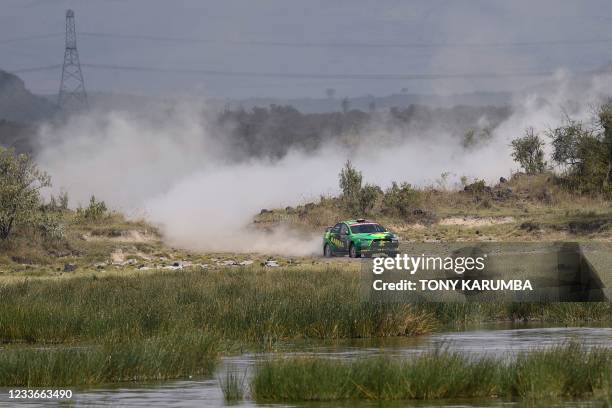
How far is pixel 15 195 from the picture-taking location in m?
70.2

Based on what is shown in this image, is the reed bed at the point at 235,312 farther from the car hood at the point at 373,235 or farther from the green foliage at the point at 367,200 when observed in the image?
the green foliage at the point at 367,200

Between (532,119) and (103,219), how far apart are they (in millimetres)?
75224

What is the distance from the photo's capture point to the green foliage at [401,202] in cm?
8656

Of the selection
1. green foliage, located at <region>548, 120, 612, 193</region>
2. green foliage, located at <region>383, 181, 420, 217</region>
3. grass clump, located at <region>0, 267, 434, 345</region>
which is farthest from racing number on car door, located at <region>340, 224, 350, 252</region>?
green foliage, located at <region>383, 181, 420, 217</region>

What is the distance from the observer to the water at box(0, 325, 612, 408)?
23734 millimetres

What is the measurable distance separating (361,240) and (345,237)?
144 centimetres

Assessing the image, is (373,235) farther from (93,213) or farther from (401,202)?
(93,213)

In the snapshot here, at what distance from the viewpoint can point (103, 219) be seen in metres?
86.3

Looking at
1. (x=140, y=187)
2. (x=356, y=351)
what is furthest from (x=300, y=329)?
(x=140, y=187)

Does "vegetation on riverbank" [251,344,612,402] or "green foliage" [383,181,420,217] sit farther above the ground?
"green foliage" [383,181,420,217]

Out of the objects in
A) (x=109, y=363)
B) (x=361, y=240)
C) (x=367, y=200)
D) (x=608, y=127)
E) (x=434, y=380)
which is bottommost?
(x=434, y=380)

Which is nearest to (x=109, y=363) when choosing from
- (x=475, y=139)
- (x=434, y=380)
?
(x=434, y=380)

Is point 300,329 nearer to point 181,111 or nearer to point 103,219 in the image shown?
point 103,219

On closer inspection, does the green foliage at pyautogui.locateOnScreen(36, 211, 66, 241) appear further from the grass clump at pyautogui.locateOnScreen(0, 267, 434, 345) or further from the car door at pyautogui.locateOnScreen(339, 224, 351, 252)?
the grass clump at pyautogui.locateOnScreen(0, 267, 434, 345)
